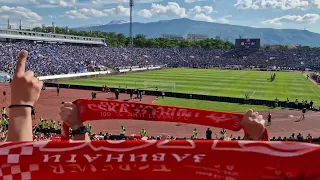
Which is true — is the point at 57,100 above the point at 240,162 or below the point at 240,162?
below

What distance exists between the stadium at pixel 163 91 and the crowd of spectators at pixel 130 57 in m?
0.27

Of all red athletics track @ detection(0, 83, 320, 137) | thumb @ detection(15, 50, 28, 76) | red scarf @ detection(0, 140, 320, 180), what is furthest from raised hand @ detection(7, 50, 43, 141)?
red athletics track @ detection(0, 83, 320, 137)

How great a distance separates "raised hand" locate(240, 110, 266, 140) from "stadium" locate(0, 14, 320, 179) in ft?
0.34

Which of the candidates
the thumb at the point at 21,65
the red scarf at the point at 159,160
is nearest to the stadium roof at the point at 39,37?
the thumb at the point at 21,65

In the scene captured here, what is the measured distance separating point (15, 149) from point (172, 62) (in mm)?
107457

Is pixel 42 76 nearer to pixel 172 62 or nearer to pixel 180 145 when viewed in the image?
pixel 172 62

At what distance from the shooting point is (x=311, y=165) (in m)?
2.56

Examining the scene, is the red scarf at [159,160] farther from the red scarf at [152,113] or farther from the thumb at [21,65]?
the red scarf at [152,113]

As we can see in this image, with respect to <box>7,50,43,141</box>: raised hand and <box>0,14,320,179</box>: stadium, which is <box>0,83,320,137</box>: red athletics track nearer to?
<box>0,14,320,179</box>: stadium

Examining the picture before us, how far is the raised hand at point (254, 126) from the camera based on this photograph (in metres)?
3.60

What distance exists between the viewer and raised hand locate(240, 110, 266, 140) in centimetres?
360

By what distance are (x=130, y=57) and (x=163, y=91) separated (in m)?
55.8

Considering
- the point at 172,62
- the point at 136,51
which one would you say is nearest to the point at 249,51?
the point at 172,62

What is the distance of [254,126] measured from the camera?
3.62m
